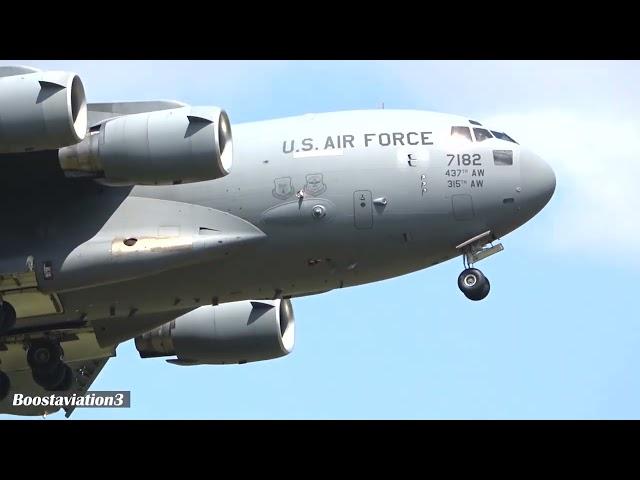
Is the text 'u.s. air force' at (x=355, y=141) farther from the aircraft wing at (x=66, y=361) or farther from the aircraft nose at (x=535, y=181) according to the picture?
the aircraft wing at (x=66, y=361)

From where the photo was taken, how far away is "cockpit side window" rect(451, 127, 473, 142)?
94.2ft

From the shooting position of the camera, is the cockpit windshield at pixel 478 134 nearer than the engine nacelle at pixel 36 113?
No

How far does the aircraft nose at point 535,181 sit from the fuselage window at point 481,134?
0.62 m

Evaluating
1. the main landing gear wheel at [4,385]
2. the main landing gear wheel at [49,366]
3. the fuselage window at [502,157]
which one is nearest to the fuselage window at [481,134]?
the fuselage window at [502,157]

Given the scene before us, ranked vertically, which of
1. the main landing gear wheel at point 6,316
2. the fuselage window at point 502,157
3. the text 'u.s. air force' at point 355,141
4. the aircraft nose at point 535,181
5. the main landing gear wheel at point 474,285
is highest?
the text 'u.s. air force' at point 355,141

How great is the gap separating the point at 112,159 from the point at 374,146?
4.18 meters

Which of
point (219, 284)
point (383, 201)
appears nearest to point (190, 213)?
point (219, 284)

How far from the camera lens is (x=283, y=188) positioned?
28.1 meters

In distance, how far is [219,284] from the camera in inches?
1131

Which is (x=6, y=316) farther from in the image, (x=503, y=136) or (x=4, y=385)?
(x=503, y=136)

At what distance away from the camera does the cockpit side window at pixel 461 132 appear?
1130 inches

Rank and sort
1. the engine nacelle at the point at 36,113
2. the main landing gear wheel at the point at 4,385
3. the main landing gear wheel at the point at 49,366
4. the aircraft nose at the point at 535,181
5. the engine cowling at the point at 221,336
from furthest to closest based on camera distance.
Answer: the engine cowling at the point at 221,336 < the main landing gear wheel at the point at 4,385 < the main landing gear wheel at the point at 49,366 < the aircraft nose at the point at 535,181 < the engine nacelle at the point at 36,113

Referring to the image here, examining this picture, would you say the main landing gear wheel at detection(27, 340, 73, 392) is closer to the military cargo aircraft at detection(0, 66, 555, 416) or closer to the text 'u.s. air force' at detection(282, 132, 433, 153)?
the military cargo aircraft at detection(0, 66, 555, 416)

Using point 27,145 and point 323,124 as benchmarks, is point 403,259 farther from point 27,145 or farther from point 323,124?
point 27,145
